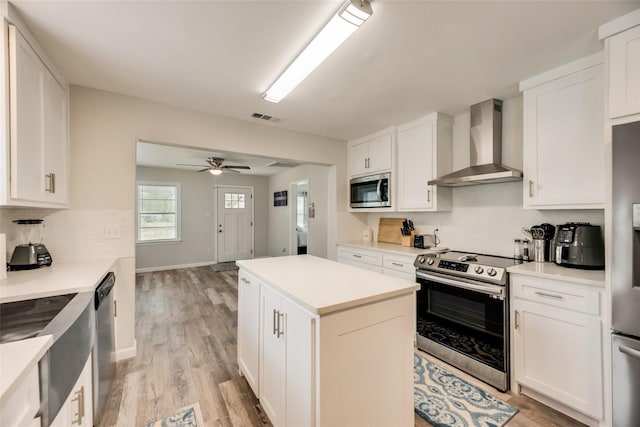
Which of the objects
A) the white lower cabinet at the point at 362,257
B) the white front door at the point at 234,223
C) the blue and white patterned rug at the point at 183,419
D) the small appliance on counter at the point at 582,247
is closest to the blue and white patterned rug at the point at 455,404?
the small appliance on counter at the point at 582,247

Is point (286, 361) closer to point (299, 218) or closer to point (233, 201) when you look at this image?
point (299, 218)

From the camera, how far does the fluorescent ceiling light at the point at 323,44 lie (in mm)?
1348

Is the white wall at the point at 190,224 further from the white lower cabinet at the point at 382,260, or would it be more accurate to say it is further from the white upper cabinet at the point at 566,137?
the white upper cabinet at the point at 566,137

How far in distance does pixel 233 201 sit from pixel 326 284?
6008mm

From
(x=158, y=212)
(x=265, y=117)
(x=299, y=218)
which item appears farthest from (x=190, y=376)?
(x=158, y=212)

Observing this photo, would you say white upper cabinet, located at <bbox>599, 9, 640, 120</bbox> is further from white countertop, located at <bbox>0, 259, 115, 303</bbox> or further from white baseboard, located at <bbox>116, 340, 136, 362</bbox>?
white baseboard, located at <bbox>116, 340, 136, 362</bbox>

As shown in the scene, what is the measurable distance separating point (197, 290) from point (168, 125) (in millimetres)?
2936

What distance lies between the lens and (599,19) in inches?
59.7

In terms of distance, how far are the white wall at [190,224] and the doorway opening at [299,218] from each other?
5.71 ft

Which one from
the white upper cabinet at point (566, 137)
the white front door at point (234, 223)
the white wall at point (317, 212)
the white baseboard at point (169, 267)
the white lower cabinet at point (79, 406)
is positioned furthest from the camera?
the white front door at point (234, 223)

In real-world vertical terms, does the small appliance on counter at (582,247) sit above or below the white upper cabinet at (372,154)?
below

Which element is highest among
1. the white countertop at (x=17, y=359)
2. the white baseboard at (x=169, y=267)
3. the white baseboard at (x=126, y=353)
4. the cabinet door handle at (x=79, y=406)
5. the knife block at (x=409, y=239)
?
the knife block at (x=409, y=239)

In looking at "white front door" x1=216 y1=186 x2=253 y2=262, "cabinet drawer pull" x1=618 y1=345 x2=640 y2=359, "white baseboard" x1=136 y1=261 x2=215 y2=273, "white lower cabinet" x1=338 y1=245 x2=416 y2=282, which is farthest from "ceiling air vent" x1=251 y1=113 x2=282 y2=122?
"white baseboard" x1=136 y1=261 x2=215 y2=273

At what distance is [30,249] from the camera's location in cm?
194
